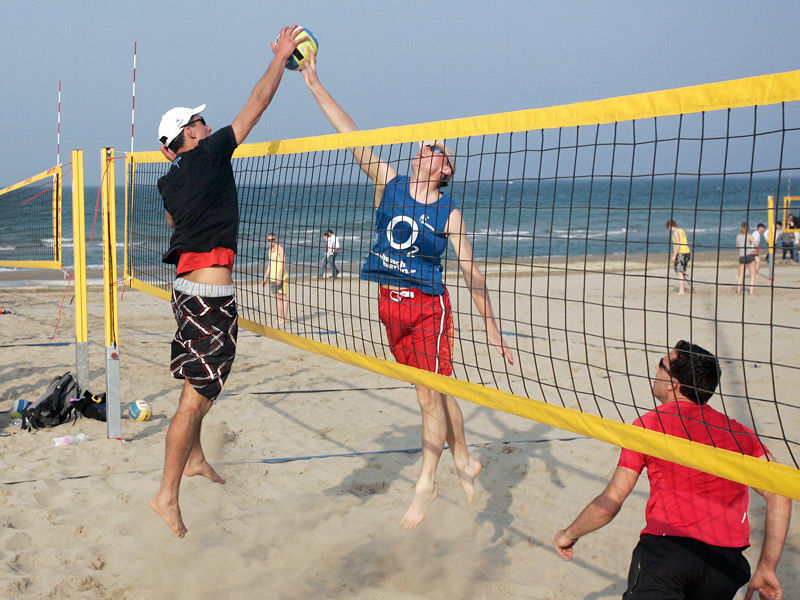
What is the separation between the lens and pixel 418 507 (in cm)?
395

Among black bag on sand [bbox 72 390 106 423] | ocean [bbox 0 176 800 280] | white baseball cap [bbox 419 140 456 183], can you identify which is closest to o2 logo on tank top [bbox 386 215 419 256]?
ocean [bbox 0 176 800 280]

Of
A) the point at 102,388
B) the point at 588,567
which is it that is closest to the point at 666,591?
the point at 588,567

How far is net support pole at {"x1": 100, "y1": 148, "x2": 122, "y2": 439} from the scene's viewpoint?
18.0 feet

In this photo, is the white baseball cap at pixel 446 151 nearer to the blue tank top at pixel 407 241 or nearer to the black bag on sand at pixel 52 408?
the blue tank top at pixel 407 241

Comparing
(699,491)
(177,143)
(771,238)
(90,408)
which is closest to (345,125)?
(177,143)

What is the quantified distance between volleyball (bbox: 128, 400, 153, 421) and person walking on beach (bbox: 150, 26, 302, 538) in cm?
282

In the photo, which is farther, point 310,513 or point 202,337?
point 310,513

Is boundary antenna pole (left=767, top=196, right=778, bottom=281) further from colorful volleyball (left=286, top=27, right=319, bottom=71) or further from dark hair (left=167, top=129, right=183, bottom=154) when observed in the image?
dark hair (left=167, top=129, right=183, bottom=154)

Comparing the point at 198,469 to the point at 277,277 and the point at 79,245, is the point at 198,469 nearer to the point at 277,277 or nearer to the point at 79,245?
the point at 277,277

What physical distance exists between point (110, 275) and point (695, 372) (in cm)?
427

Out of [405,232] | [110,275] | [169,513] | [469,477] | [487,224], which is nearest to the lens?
[169,513]

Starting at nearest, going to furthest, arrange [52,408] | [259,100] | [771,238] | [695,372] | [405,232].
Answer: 1. [695,372]
2. [259,100]
3. [405,232]
4. [52,408]
5. [771,238]

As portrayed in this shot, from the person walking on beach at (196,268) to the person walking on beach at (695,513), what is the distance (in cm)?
190

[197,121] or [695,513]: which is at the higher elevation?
[197,121]
